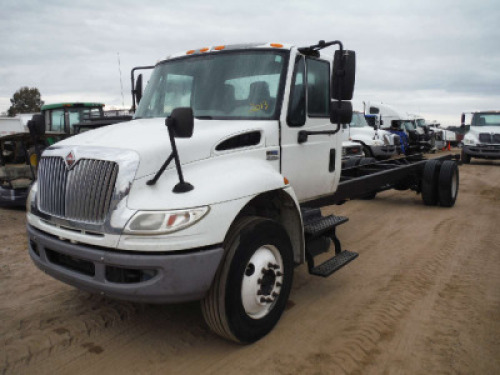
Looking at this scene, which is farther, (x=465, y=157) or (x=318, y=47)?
(x=465, y=157)

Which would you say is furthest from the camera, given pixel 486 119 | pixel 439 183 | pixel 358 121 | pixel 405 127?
pixel 405 127

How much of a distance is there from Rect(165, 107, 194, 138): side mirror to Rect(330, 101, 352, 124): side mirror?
181 centimetres

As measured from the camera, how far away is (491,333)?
358 centimetres

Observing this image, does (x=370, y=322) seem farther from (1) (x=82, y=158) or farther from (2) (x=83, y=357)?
(1) (x=82, y=158)

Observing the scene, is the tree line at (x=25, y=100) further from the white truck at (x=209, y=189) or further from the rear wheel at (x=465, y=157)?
the white truck at (x=209, y=189)

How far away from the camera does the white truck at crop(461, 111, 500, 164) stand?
731 inches

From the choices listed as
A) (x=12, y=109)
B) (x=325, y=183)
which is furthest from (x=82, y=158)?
(x=12, y=109)

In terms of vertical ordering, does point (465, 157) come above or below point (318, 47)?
below

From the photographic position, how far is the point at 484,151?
18.8 meters

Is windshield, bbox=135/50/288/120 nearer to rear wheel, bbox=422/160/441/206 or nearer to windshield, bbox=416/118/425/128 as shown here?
rear wheel, bbox=422/160/441/206

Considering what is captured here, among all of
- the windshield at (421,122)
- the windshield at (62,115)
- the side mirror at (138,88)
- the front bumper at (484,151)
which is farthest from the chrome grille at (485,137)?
the side mirror at (138,88)

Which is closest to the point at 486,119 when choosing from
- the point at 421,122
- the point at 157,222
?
the point at 421,122

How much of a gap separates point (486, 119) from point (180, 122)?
20104mm

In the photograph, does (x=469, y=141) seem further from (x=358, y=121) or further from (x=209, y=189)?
(x=209, y=189)
